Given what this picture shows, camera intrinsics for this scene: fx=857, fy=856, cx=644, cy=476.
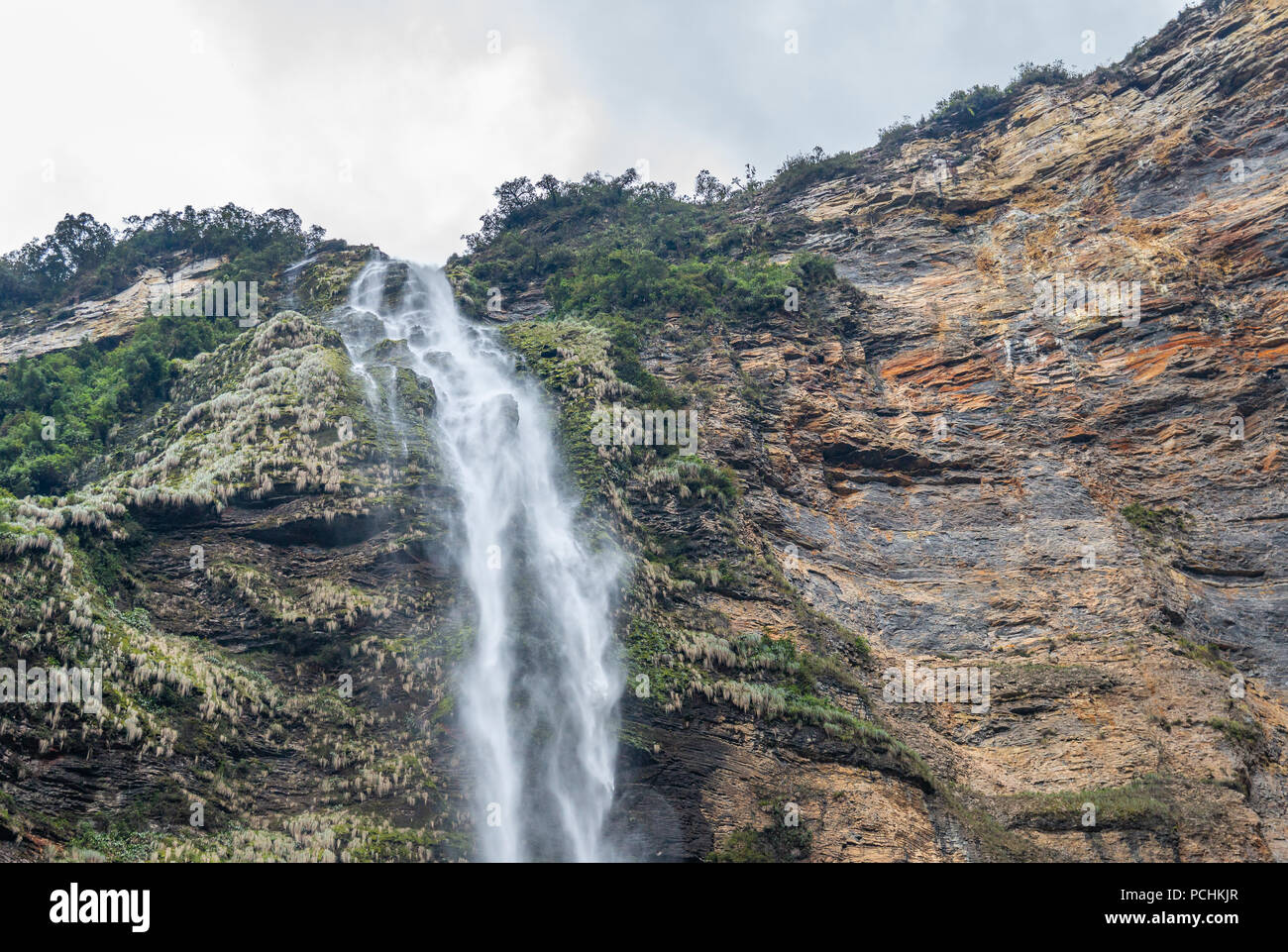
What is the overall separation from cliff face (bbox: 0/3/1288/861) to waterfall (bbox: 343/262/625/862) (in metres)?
0.67

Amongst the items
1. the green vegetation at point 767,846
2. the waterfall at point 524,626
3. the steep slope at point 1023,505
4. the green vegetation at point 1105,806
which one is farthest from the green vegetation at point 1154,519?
the waterfall at point 524,626

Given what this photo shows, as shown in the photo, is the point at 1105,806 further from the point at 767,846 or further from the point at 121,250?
the point at 121,250

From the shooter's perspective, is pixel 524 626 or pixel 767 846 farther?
pixel 524 626

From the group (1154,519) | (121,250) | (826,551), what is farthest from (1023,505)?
(121,250)

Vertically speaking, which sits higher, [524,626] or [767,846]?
[524,626]

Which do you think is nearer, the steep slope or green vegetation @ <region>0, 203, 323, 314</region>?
the steep slope

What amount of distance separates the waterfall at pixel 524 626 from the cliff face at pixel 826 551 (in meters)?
0.67

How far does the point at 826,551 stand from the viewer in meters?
27.3

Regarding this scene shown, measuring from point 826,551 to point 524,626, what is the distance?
10442 mm

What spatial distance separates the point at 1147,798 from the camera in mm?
18531

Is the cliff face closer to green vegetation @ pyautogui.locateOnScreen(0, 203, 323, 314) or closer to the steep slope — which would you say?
the steep slope

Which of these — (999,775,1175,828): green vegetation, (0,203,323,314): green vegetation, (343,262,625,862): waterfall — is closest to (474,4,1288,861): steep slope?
(999,775,1175,828): green vegetation

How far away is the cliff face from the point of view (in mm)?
17641
